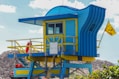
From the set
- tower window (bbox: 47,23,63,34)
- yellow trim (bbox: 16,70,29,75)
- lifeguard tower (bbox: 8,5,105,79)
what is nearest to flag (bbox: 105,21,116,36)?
lifeguard tower (bbox: 8,5,105,79)

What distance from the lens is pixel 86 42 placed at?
29.3 m

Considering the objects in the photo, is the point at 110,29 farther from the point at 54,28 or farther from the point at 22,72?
the point at 22,72

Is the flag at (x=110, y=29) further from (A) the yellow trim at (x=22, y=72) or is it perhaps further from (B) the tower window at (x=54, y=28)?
(A) the yellow trim at (x=22, y=72)

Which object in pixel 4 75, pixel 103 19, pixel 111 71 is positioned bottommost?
pixel 4 75

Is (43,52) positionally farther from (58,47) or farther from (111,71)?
(111,71)

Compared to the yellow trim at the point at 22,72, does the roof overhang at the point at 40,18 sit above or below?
above

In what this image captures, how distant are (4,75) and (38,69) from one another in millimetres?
25569

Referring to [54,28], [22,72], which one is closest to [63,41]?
[54,28]

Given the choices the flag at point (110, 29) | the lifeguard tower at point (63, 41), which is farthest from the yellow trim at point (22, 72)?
the flag at point (110, 29)

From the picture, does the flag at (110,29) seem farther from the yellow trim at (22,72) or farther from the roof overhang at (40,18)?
the yellow trim at (22,72)

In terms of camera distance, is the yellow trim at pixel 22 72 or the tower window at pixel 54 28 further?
the yellow trim at pixel 22 72

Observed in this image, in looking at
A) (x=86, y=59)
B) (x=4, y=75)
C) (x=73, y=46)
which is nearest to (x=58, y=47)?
(x=73, y=46)

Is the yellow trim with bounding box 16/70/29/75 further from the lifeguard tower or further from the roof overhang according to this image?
the roof overhang

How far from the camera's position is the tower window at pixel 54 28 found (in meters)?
29.5
